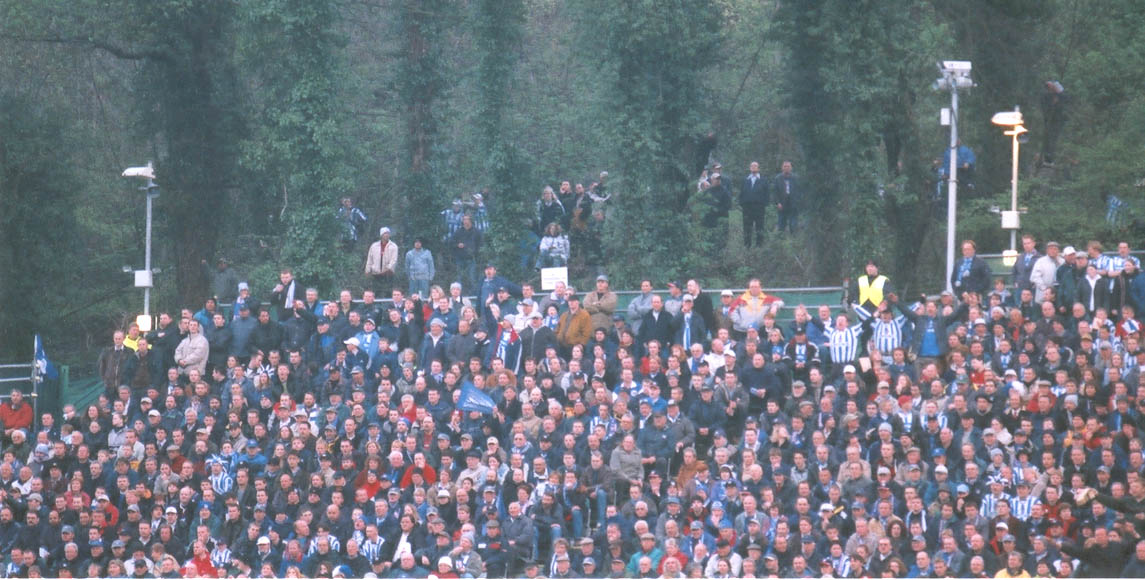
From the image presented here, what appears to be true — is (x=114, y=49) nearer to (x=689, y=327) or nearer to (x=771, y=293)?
(x=771, y=293)

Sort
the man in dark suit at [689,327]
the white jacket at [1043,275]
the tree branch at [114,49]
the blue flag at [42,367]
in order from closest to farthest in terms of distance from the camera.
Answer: the white jacket at [1043,275] < the man in dark suit at [689,327] < the blue flag at [42,367] < the tree branch at [114,49]

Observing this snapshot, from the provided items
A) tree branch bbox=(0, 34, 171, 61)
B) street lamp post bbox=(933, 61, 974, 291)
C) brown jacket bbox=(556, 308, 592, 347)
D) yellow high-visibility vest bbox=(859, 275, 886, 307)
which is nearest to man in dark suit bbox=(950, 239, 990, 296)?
yellow high-visibility vest bbox=(859, 275, 886, 307)

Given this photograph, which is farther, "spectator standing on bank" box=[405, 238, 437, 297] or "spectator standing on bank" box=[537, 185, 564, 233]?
"spectator standing on bank" box=[537, 185, 564, 233]

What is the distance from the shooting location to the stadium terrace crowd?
19.8 metres

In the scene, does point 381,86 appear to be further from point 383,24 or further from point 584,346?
point 584,346

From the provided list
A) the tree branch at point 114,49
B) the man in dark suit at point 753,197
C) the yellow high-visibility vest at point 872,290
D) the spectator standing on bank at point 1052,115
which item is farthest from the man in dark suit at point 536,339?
the tree branch at point 114,49

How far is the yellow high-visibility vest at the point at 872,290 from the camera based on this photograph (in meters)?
23.7

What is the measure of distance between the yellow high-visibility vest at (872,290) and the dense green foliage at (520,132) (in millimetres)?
5605

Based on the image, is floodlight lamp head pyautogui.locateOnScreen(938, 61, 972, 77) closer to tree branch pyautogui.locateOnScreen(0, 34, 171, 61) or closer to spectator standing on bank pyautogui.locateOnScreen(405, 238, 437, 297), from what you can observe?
spectator standing on bank pyautogui.locateOnScreen(405, 238, 437, 297)

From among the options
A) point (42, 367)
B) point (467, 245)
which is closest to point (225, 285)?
point (42, 367)

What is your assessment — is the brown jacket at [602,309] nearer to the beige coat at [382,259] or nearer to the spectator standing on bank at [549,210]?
the spectator standing on bank at [549,210]

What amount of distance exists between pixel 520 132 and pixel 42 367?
11.3m

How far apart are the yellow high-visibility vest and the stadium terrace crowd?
56mm

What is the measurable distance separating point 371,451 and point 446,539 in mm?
2109
